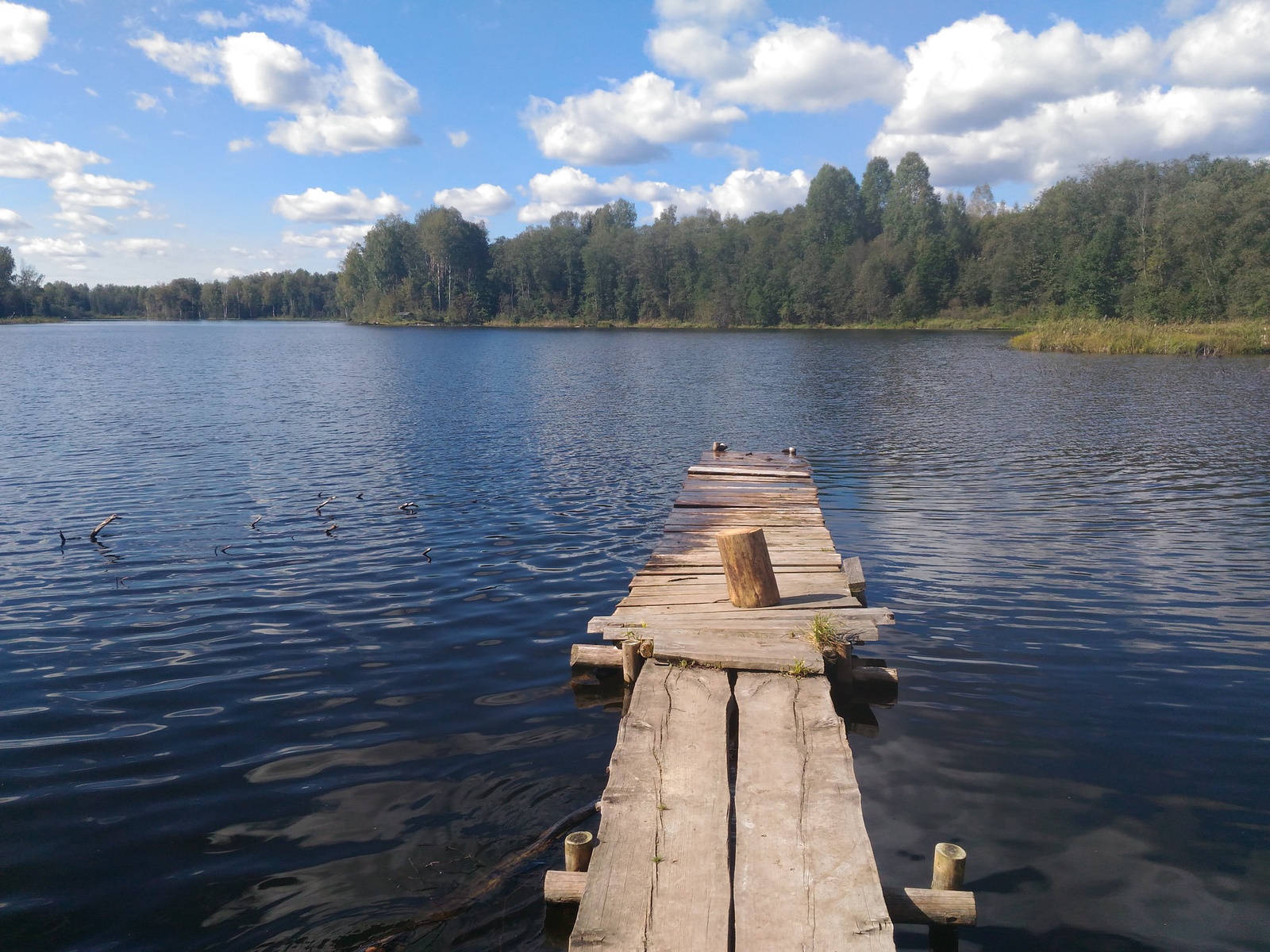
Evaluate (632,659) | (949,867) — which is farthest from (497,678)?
(949,867)

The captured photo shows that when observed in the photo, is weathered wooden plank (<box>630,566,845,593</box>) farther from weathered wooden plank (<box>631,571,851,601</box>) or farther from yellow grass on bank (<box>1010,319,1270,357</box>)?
yellow grass on bank (<box>1010,319,1270,357</box>)

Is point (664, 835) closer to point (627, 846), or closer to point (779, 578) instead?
point (627, 846)

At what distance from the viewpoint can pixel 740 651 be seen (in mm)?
7004

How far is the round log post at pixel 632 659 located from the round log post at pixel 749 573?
4.98 ft

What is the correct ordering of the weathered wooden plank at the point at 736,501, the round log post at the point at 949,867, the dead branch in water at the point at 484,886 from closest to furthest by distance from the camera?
the round log post at the point at 949,867 → the dead branch in water at the point at 484,886 → the weathered wooden plank at the point at 736,501

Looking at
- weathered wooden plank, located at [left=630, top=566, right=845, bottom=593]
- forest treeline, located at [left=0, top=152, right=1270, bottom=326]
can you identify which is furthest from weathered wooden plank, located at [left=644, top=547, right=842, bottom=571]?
forest treeline, located at [left=0, top=152, right=1270, bottom=326]

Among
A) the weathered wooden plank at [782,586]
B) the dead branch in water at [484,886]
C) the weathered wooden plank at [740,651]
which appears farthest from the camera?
the weathered wooden plank at [782,586]

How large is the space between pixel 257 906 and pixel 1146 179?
112454 millimetres

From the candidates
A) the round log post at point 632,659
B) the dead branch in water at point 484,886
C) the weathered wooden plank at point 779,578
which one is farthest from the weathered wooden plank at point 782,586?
the dead branch in water at point 484,886

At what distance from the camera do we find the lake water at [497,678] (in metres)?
5.07

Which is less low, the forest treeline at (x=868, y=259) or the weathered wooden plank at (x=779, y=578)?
the forest treeline at (x=868, y=259)

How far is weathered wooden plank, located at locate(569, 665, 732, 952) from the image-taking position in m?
3.87

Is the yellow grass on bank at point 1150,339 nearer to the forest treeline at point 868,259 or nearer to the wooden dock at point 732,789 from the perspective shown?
the forest treeline at point 868,259

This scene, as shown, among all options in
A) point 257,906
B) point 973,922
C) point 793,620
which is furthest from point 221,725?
point 973,922
